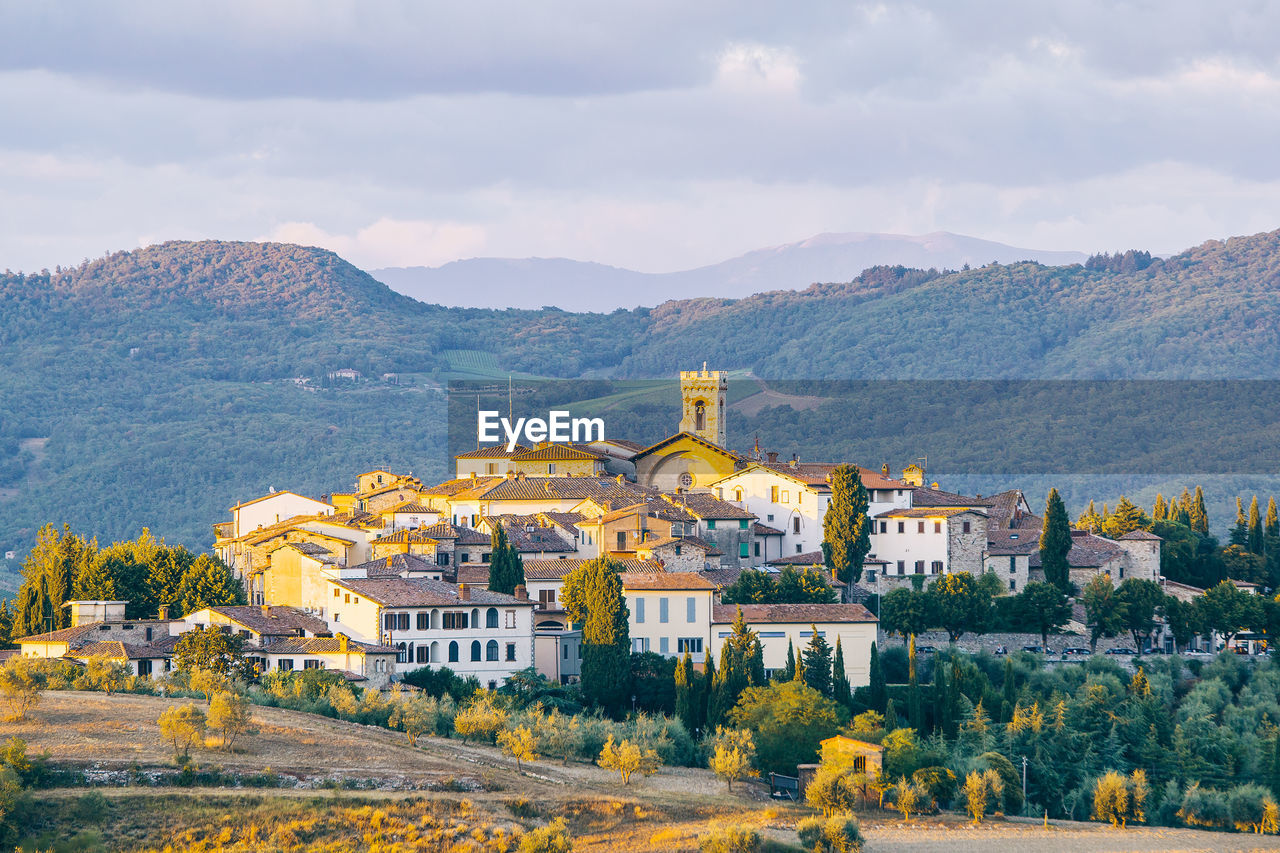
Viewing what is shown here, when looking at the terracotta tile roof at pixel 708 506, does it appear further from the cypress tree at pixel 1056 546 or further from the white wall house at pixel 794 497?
the cypress tree at pixel 1056 546

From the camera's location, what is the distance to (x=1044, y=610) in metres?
96.8

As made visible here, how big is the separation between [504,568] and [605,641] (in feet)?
22.8

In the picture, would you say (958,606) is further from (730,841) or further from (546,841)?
(546,841)

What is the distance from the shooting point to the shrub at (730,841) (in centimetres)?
6178

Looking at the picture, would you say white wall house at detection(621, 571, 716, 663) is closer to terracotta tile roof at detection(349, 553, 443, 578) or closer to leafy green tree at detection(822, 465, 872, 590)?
terracotta tile roof at detection(349, 553, 443, 578)

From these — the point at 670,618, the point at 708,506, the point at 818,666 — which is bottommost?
Answer: the point at 818,666

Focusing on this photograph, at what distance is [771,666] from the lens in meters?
84.8

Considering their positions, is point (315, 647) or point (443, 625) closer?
point (315, 647)

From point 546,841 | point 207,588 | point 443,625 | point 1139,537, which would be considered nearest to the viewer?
point 546,841

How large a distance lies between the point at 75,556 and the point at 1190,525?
5975cm

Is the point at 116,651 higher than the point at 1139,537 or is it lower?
lower

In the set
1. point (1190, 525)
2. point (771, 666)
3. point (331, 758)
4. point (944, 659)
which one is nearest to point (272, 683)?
point (331, 758)

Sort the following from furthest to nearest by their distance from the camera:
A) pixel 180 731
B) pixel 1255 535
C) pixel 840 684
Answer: pixel 1255 535 → pixel 840 684 → pixel 180 731

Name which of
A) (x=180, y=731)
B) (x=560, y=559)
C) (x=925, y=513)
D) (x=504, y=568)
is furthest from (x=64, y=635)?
(x=925, y=513)
